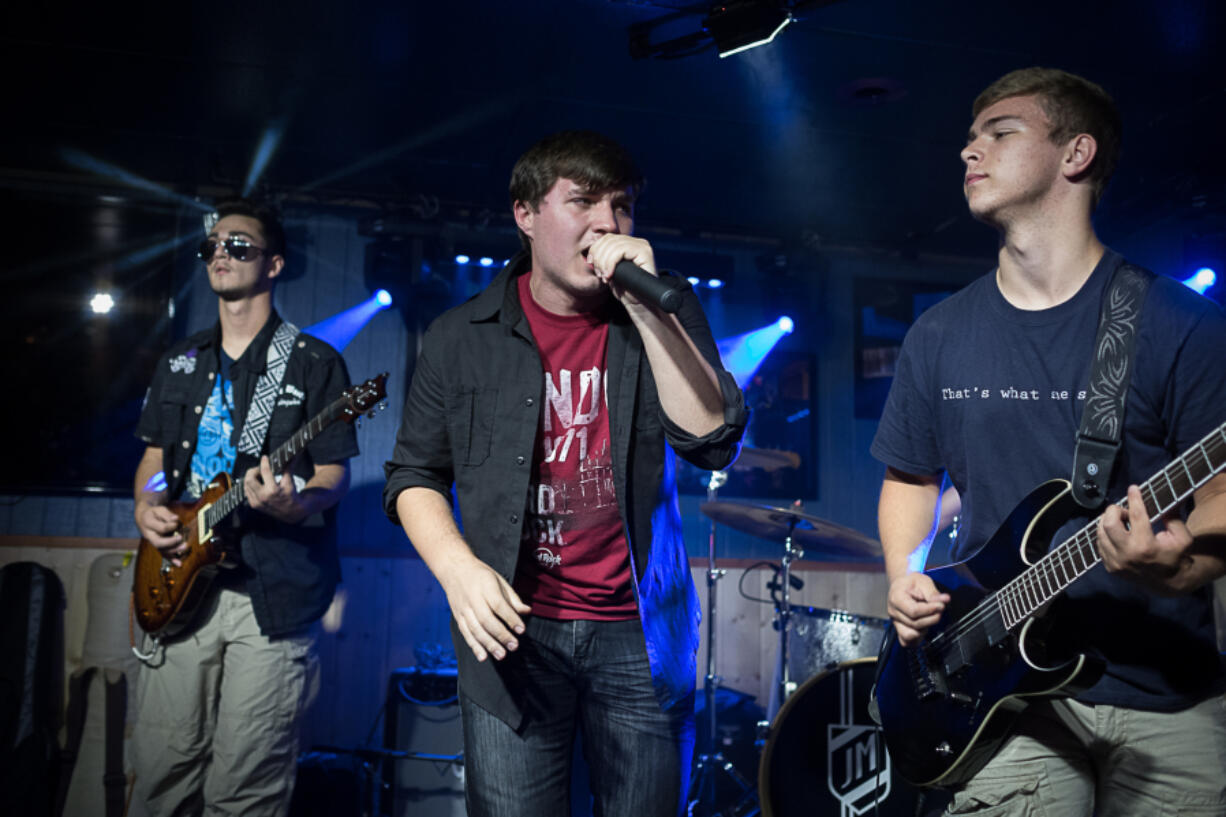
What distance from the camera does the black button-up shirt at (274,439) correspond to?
3229 millimetres

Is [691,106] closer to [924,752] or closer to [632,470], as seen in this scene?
[632,470]

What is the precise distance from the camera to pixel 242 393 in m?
3.51

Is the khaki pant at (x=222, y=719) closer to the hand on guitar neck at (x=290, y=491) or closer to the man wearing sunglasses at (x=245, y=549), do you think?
the man wearing sunglasses at (x=245, y=549)

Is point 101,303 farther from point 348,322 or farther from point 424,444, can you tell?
point 424,444

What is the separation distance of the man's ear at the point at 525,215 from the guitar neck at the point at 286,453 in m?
1.28

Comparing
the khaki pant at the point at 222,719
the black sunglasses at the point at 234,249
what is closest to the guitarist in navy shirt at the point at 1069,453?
the khaki pant at the point at 222,719

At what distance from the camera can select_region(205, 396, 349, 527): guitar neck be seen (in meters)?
3.23

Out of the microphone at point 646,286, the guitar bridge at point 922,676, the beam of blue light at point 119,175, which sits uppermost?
the beam of blue light at point 119,175

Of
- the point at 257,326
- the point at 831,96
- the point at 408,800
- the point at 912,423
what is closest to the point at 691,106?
the point at 831,96

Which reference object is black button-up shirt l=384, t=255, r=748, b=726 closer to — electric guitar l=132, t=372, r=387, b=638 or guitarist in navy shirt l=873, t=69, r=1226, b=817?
guitarist in navy shirt l=873, t=69, r=1226, b=817

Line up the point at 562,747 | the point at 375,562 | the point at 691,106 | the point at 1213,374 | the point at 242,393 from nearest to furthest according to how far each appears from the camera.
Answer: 1. the point at 1213,374
2. the point at 562,747
3. the point at 242,393
4. the point at 691,106
5. the point at 375,562

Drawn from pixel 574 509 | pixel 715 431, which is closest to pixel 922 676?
pixel 715 431

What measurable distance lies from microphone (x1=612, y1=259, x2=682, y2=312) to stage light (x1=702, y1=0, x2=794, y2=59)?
2.46 m

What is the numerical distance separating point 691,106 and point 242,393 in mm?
2782
